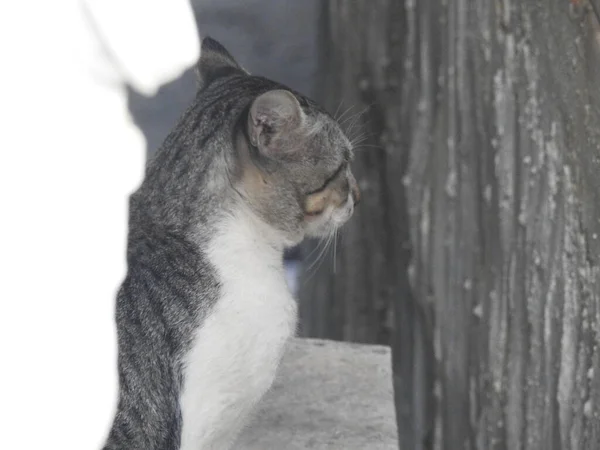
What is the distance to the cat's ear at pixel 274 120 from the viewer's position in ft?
4.92

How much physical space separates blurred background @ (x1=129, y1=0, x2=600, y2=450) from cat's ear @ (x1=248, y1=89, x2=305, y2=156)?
0.46 metres

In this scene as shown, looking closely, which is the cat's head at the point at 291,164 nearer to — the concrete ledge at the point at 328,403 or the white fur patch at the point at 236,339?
the white fur patch at the point at 236,339

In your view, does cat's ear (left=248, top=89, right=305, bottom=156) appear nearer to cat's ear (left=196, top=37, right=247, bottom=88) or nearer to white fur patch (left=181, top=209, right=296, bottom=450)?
white fur patch (left=181, top=209, right=296, bottom=450)

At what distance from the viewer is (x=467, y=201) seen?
6.98 feet

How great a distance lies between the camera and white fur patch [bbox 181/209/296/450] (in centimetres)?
149

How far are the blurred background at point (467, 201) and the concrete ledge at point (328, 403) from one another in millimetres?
244

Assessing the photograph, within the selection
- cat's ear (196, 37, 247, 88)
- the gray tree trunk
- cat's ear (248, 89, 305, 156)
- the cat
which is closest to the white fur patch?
the cat

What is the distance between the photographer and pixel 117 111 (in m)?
1.35

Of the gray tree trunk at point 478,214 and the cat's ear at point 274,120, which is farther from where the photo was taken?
the gray tree trunk at point 478,214

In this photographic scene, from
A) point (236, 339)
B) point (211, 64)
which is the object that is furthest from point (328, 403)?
point (211, 64)

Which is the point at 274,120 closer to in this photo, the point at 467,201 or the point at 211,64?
the point at 211,64

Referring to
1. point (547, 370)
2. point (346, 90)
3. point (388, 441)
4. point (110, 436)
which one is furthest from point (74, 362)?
point (346, 90)

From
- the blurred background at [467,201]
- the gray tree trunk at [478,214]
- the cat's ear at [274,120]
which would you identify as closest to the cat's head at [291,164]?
the cat's ear at [274,120]

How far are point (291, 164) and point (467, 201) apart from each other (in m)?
0.65
